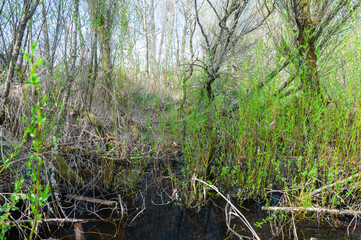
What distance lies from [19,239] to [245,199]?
2.37 metres

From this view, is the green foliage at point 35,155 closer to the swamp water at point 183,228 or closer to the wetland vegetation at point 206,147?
the wetland vegetation at point 206,147

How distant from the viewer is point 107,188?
2906 mm

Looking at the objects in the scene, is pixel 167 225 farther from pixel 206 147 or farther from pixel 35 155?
pixel 35 155

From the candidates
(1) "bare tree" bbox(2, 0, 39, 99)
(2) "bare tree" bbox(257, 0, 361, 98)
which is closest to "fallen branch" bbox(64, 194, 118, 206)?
(1) "bare tree" bbox(2, 0, 39, 99)

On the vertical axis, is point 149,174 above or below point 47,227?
above

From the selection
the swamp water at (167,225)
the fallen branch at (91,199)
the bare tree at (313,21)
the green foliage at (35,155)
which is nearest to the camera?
the green foliage at (35,155)

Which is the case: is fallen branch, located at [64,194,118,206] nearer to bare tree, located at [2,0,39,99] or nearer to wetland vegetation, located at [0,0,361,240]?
wetland vegetation, located at [0,0,361,240]

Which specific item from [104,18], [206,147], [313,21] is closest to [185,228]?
[206,147]

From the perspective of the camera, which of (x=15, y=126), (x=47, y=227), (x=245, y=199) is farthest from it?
(x=245, y=199)

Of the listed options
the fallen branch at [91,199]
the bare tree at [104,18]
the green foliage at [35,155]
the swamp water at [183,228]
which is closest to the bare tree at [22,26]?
the bare tree at [104,18]

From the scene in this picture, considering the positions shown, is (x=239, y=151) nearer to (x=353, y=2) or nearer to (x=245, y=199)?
(x=245, y=199)

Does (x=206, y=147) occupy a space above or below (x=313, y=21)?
below

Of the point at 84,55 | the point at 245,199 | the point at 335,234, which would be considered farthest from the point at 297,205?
the point at 84,55

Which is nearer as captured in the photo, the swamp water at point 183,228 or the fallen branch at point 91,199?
the swamp water at point 183,228
